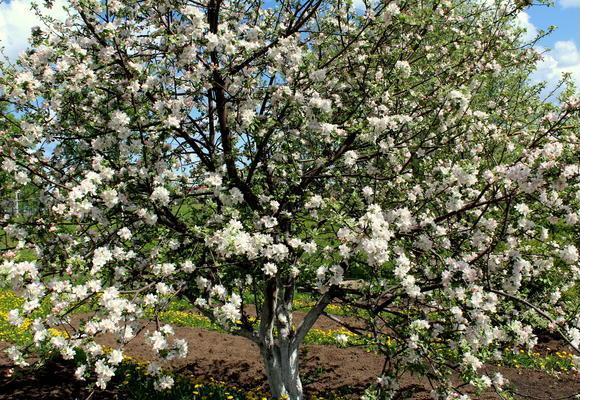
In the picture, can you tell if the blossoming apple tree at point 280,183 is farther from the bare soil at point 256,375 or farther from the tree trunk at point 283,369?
the bare soil at point 256,375

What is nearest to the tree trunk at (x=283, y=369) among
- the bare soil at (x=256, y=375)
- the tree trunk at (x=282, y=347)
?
the tree trunk at (x=282, y=347)

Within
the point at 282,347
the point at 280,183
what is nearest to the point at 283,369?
the point at 282,347

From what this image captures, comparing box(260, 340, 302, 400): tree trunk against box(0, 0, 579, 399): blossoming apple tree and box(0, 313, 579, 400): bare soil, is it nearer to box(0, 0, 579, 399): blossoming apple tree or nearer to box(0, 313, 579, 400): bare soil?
box(0, 0, 579, 399): blossoming apple tree

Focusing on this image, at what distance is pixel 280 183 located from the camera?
20.0 ft

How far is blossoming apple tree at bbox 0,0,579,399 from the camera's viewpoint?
441 centimetres

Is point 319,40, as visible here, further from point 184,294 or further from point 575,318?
point 575,318

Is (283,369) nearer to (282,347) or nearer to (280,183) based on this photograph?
(282,347)

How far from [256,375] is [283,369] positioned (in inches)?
87.4

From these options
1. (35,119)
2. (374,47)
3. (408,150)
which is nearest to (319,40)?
(374,47)

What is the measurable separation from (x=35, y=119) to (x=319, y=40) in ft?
10.8

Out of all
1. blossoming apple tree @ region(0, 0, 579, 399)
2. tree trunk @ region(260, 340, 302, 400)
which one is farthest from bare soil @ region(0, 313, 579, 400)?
blossoming apple tree @ region(0, 0, 579, 399)

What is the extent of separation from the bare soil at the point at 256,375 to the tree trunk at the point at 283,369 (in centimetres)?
124

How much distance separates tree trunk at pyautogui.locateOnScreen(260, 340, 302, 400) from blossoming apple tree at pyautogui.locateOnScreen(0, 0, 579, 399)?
0.03 metres

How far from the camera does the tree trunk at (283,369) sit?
246 inches
